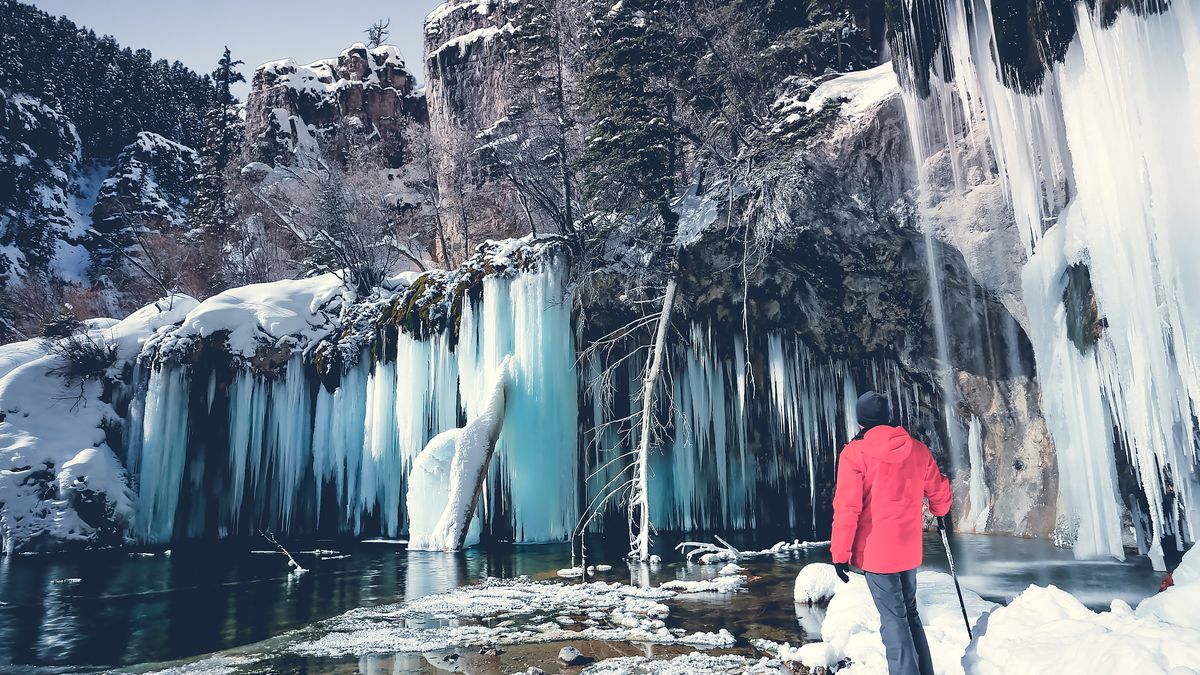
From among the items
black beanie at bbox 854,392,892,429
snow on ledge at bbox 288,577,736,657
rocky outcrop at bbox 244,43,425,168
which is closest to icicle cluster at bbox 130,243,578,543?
snow on ledge at bbox 288,577,736,657

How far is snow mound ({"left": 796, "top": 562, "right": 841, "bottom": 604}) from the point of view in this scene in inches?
290

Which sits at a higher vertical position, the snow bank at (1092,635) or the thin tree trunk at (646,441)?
the thin tree trunk at (646,441)

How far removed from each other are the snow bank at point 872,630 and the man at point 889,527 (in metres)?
0.56

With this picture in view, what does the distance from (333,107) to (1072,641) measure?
142 ft

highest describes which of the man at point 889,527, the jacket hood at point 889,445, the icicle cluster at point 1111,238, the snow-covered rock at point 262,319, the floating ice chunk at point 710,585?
the snow-covered rock at point 262,319

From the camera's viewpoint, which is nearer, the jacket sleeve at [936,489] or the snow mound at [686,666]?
the jacket sleeve at [936,489]

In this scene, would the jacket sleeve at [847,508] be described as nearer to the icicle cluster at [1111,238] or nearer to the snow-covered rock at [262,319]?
the icicle cluster at [1111,238]

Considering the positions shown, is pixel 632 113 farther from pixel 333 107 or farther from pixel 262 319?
pixel 333 107

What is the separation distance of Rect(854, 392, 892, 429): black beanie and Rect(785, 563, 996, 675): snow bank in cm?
143

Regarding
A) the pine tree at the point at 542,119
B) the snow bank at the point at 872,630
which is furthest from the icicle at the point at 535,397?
the snow bank at the point at 872,630

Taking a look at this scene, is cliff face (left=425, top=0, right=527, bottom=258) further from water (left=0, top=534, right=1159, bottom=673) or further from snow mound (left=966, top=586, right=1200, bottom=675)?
snow mound (left=966, top=586, right=1200, bottom=675)

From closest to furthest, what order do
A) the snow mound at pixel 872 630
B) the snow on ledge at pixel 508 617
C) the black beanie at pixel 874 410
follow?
the black beanie at pixel 874 410 < the snow mound at pixel 872 630 < the snow on ledge at pixel 508 617

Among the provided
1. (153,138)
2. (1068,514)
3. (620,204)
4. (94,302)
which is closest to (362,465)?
(620,204)

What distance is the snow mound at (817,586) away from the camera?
24.1ft
